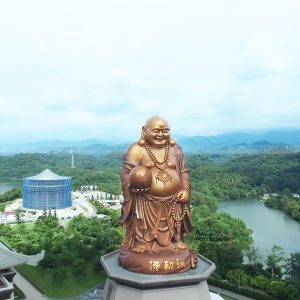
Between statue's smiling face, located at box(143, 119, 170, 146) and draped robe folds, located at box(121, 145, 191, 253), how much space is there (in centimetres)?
62

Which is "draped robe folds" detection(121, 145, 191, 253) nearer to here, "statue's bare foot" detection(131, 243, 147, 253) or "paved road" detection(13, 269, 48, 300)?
"statue's bare foot" detection(131, 243, 147, 253)

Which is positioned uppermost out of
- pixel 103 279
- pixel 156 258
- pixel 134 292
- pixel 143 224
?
pixel 143 224

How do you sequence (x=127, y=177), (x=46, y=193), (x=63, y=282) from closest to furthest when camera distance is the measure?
(x=127, y=177) < (x=63, y=282) < (x=46, y=193)

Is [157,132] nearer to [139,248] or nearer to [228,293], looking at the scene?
[139,248]

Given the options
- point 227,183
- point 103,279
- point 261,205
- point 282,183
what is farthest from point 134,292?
point 282,183

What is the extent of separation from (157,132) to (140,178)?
109 cm

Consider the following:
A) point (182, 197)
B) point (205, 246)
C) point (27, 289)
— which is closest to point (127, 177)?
point (182, 197)

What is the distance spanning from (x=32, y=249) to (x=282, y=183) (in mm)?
33991

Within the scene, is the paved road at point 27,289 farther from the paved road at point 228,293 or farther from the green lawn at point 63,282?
the paved road at point 228,293

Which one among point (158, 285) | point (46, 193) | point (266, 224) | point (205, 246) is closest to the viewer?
point (158, 285)

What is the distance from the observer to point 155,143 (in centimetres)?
951

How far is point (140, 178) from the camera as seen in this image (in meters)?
9.03

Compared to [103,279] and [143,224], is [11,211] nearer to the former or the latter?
[103,279]

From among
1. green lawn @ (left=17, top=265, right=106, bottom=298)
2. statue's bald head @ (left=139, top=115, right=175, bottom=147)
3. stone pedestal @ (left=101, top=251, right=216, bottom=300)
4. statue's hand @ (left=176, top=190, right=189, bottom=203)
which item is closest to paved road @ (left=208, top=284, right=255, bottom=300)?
green lawn @ (left=17, top=265, right=106, bottom=298)
